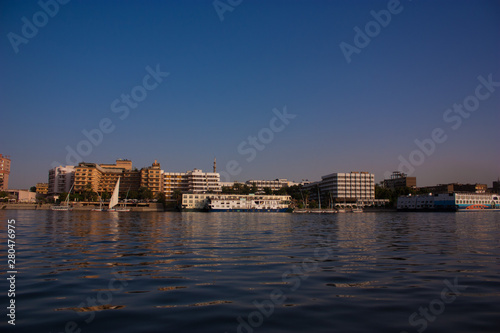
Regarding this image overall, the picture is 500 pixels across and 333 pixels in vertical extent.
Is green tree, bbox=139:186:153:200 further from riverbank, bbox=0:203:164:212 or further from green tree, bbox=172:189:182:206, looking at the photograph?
green tree, bbox=172:189:182:206

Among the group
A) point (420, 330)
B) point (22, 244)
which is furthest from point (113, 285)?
point (22, 244)

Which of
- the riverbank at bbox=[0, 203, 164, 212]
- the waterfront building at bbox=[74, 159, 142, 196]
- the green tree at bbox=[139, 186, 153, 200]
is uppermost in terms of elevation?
the waterfront building at bbox=[74, 159, 142, 196]

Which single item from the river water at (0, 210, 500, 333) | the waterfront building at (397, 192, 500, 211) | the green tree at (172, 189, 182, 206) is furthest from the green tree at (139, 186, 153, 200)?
the river water at (0, 210, 500, 333)

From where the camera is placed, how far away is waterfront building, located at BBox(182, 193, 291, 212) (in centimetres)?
15562

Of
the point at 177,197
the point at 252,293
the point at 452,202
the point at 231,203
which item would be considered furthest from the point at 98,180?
the point at 252,293

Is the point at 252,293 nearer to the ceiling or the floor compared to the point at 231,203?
nearer to the ceiling

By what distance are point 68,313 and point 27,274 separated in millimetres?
6161

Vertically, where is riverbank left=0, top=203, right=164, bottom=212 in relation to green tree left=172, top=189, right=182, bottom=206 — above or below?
below

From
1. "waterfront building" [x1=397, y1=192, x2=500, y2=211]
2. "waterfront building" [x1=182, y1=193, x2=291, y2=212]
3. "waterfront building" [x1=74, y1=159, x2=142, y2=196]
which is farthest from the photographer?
"waterfront building" [x1=74, y1=159, x2=142, y2=196]

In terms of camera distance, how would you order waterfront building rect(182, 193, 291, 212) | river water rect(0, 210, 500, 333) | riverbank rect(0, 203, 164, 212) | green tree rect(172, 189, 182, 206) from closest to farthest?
1. river water rect(0, 210, 500, 333)
2. riverbank rect(0, 203, 164, 212)
3. waterfront building rect(182, 193, 291, 212)
4. green tree rect(172, 189, 182, 206)

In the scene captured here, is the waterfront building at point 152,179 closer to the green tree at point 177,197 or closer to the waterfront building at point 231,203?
the green tree at point 177,197

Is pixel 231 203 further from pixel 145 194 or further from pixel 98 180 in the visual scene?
pixel 98 180

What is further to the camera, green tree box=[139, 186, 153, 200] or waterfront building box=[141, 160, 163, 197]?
waterfront building box=[141, 160, 163, 197]

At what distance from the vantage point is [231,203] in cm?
15662
